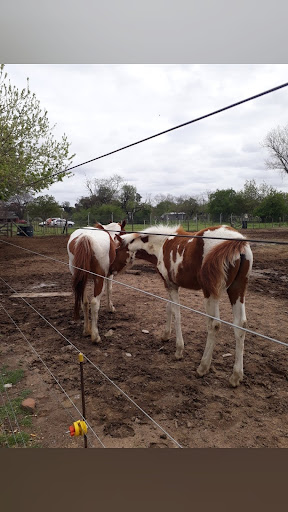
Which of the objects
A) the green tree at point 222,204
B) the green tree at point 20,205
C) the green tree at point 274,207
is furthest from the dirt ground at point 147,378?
the green tree at point 222,204

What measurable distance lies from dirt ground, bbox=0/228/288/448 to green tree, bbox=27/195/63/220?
15305 millimetres

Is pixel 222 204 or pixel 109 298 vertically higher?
pixel 222 204

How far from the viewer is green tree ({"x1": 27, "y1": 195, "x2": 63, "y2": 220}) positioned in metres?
19.8

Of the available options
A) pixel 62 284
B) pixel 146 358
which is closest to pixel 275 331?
pixel 146 358

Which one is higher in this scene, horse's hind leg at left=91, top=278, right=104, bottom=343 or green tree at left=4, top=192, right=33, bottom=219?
green tree at left=4, top=192, right=33, bottom=219

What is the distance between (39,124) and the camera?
28.6 ft

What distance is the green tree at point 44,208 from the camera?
1980 cm

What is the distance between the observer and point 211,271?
265cm

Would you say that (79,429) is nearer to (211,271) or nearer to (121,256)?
(211,271)

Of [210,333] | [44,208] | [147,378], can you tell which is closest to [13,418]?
[147,378]

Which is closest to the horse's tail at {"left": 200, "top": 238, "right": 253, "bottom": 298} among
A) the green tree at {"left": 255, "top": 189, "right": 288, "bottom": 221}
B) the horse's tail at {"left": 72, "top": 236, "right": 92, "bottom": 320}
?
the horse's tail at {"left": 72, "top": 236, "right": 92, "bottom": 320}

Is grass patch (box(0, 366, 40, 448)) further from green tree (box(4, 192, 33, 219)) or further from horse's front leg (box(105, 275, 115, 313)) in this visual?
green tree (box(4, 192, 33, 219))

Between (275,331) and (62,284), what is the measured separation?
4735 mm

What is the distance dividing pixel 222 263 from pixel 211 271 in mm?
122
